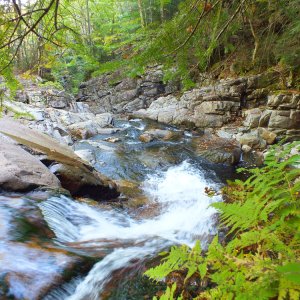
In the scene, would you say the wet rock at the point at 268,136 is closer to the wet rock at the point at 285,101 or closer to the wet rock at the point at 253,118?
the wet rock at the point at 253,118

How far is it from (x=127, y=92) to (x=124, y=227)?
17792mm

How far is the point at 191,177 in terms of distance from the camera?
8.52 metres

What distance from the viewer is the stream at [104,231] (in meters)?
2.68

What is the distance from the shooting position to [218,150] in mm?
10180

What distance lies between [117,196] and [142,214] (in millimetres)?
1127

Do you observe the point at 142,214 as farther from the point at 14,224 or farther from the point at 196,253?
the point at 196,253

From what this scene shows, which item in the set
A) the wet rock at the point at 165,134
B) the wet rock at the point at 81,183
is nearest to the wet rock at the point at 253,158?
the wet rock at the point at 165,134

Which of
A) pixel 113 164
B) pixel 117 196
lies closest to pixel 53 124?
pixel 113 164

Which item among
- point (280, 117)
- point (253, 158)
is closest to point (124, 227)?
→ point (253, 158)

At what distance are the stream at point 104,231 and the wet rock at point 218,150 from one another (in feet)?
2.18

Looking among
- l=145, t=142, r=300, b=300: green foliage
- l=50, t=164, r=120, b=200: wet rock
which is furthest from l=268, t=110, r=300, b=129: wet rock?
l=145, t=142, r=300, b=300: green foliage

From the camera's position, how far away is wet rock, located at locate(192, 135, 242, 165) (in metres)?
9.66

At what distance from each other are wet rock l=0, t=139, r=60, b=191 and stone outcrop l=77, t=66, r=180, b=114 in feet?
45.8

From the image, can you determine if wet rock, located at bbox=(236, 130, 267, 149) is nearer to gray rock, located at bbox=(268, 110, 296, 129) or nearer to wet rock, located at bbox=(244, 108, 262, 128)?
wet rock, located at bbox=(244, 108, 262, 128)
